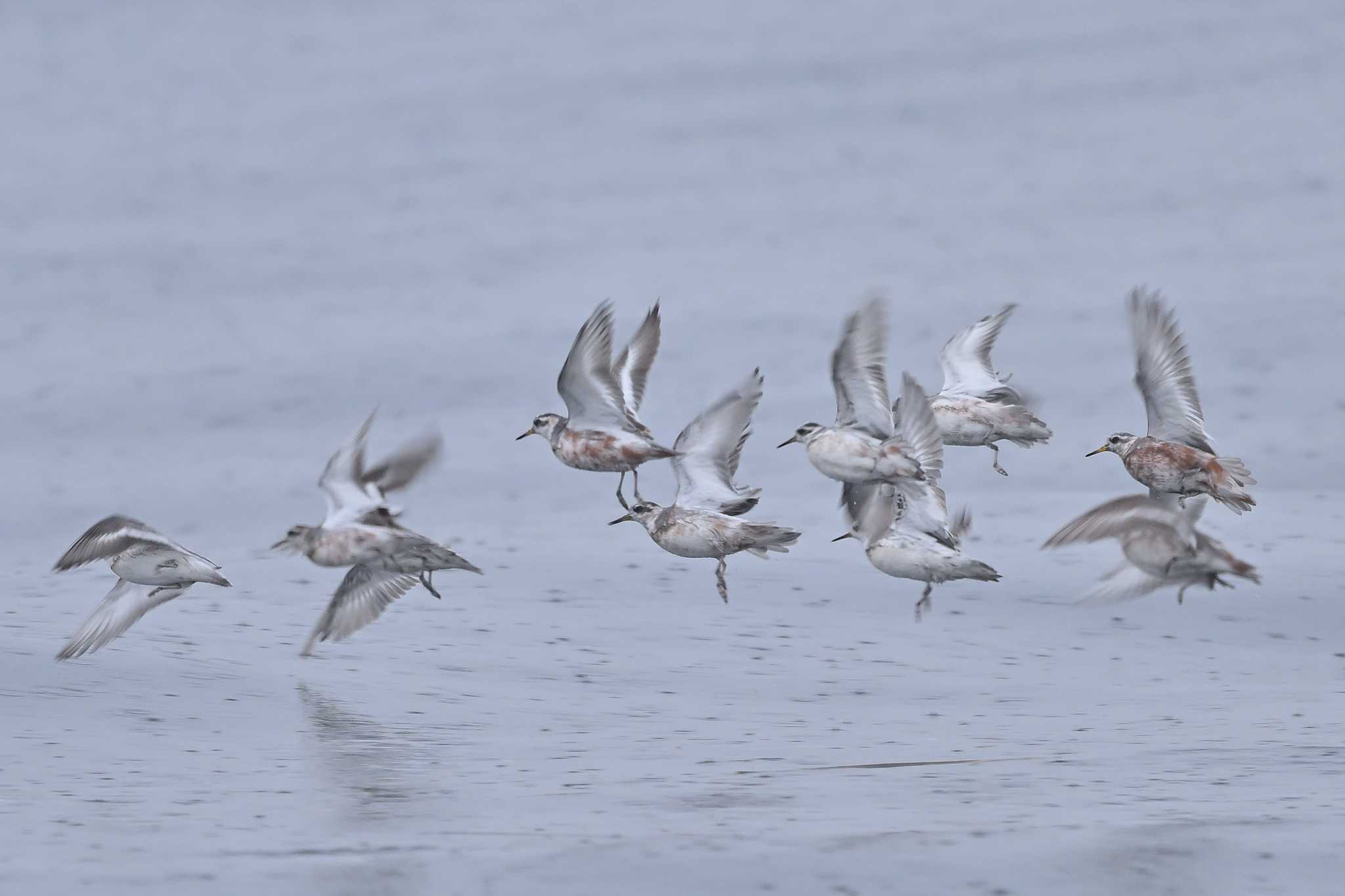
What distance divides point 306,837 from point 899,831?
5.79 m

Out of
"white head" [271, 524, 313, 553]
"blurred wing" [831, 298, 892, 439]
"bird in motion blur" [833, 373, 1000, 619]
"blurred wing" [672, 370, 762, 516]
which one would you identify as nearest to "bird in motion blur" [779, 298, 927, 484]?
"blurred wing" [831, 298, 892, 439]

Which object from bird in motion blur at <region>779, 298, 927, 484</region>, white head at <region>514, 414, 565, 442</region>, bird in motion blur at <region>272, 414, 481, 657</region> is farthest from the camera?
white head at <region>514, 414, 565, 442</region>

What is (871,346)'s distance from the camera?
72.9 ft

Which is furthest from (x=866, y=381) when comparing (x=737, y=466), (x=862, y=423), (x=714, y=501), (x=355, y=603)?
(x=355, y=603)

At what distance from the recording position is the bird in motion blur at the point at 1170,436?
2188 centimetres

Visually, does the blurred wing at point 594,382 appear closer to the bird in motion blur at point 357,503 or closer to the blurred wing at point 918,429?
the bird in motion blur at point 357,503

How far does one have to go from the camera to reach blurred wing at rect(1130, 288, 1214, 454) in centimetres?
2236

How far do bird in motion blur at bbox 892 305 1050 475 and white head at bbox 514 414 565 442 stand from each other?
405cm

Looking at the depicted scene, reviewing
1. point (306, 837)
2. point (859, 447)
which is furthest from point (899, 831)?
point (306, 837)

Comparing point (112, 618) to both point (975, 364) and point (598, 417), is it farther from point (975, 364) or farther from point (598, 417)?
point (975, 364)

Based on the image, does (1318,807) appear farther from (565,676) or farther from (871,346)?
(565,676)

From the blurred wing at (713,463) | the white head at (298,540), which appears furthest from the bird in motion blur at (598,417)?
the white head at (298,540)

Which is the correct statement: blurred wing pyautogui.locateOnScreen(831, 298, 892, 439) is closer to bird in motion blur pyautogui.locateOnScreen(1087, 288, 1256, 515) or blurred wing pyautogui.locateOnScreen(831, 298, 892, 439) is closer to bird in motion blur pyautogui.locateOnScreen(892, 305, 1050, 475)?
bird in motion blur pyautogui.locateOnScreen(892, 305, 1050, 475)

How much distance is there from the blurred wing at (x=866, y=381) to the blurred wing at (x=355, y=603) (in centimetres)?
583
